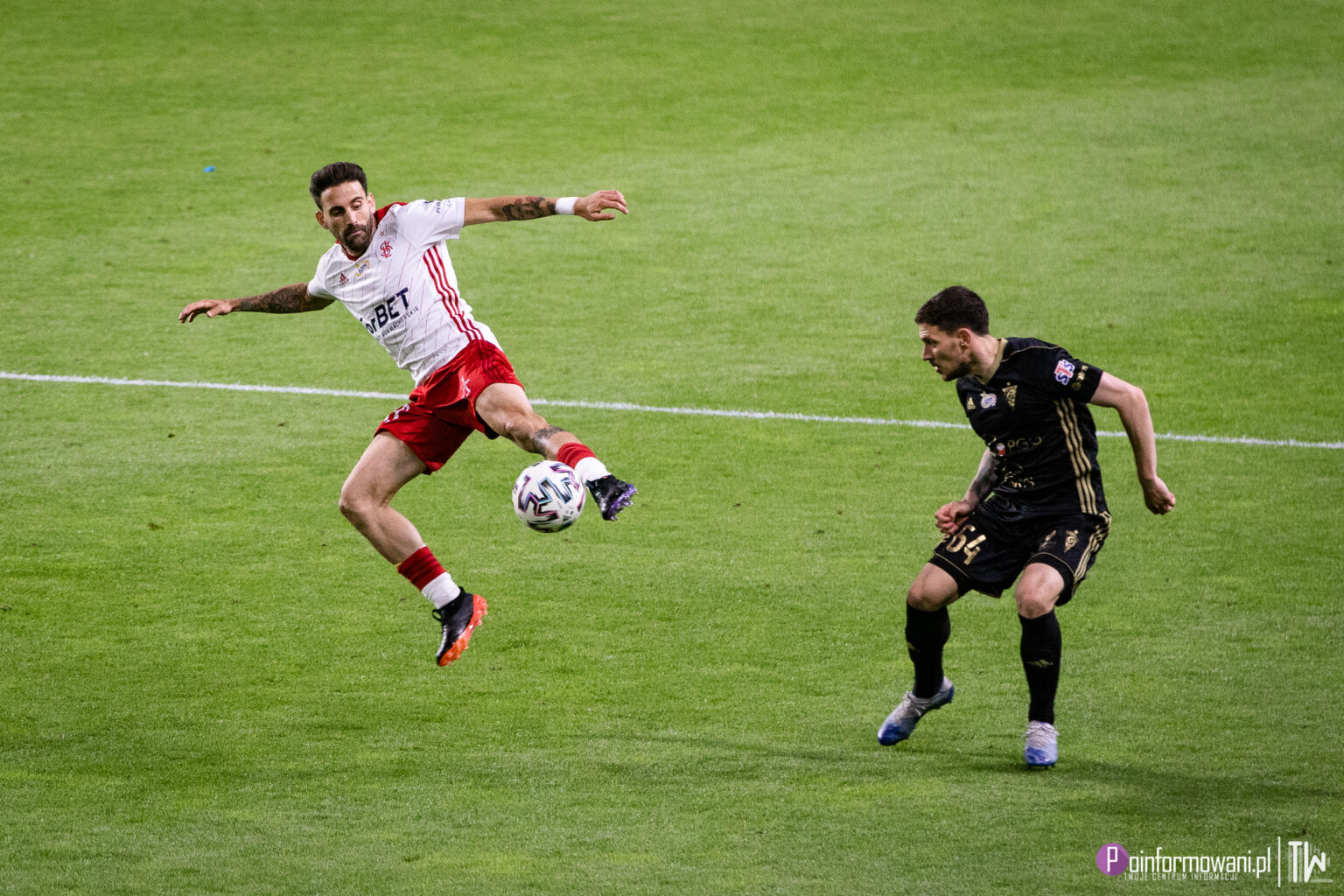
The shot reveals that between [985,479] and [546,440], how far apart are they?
2066mm

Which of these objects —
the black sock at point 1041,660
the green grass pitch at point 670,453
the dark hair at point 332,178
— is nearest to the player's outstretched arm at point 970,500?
the black sock at point 1041,660

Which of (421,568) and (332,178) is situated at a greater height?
(332,178)

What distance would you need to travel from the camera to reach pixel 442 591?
25.7ft

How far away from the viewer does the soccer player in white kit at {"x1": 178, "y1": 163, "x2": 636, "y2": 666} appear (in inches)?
306

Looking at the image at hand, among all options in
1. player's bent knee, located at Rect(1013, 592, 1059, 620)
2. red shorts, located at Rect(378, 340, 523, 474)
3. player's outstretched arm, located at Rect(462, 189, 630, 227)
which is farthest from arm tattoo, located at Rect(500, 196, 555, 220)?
player's bent knee, located at Rect(1013, 592, 1059, 620)

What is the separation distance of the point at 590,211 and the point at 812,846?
3.14 meters

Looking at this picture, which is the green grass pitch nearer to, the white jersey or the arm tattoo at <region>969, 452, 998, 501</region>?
the arm tattoo at <region>969, 452, 998, 501</region>

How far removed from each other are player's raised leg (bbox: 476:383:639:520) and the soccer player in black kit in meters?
1.43

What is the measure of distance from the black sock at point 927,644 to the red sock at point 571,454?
1646 mm

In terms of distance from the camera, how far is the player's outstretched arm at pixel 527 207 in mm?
7445

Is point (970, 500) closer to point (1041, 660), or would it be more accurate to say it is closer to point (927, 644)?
point (927, 644)

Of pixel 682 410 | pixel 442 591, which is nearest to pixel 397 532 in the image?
pixel 442 591

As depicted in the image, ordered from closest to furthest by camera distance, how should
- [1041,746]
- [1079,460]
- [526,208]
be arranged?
[1041,746], [1079,460], [526,208]

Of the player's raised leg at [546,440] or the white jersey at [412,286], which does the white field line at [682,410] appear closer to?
the white jersey at [412,286]
